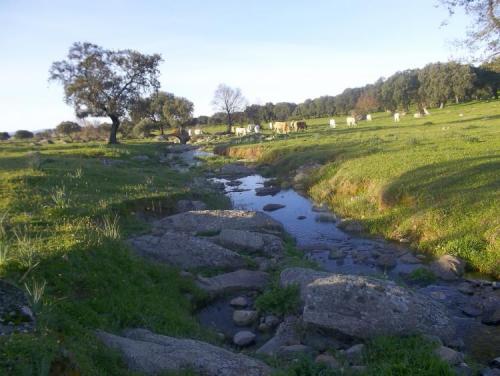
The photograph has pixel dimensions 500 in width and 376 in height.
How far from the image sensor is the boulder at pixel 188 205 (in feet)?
71.3

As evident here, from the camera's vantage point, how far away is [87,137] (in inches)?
3676

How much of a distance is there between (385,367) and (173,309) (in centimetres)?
554

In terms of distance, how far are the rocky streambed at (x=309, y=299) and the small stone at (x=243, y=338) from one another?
3cm

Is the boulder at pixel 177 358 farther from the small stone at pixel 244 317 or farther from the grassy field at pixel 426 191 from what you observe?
the grassy field at pixel 426 191

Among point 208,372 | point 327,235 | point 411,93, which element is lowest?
point 327,235

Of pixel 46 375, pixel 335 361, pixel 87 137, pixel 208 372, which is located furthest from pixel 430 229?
pixel 87 137

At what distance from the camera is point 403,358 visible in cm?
853

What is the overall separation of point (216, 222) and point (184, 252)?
3925 mm

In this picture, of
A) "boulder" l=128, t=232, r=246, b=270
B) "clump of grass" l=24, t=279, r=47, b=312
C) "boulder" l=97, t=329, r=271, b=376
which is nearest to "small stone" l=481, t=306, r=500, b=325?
"boulder" l=97, t=329, r=271, b=376

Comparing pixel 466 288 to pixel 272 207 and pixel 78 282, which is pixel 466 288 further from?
pixel 272 207

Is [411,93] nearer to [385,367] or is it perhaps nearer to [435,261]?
[435,261]

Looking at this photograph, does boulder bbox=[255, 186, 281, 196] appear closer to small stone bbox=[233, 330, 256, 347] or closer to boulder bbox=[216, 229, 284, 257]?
boulder bbox=[216, 229, 284, 257]

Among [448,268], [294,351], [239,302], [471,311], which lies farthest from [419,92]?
[294,351]

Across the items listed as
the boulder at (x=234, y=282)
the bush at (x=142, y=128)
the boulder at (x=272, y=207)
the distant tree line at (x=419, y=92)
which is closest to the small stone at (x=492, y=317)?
the boulder at (x=234, y=282)
